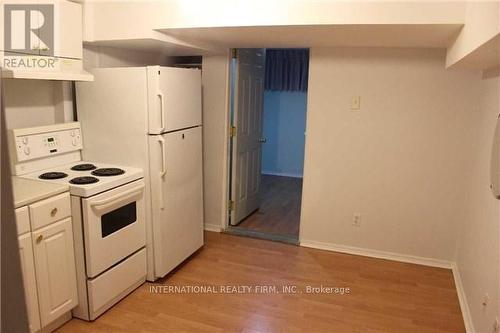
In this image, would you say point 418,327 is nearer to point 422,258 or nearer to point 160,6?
point 422,258

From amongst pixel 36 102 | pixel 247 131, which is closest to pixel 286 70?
pixel 247 131

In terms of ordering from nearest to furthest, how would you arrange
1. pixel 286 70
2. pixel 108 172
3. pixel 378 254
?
pixel 108 172 → pixel 378 254 → pixel 286 70

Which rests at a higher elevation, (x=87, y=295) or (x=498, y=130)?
(x=498, y=130)

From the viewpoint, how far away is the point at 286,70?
6184 mm

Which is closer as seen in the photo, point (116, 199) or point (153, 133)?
point (116, 199)

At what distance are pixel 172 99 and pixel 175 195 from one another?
76cm

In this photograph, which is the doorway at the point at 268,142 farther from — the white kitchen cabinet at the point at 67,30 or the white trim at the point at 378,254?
the white kitchen cabinet at the point at 67,30

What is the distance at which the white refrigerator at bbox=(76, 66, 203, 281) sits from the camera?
2713mm

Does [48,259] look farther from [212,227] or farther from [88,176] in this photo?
[212,227]

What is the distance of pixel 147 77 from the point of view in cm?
267

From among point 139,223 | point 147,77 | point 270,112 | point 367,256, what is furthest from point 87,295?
point 270,112

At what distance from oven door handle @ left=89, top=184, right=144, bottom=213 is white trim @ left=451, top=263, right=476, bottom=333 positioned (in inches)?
94.0

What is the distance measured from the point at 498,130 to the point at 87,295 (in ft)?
8.62

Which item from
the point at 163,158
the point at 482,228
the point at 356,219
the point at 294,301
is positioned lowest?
the point at 294,301
